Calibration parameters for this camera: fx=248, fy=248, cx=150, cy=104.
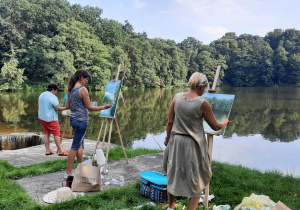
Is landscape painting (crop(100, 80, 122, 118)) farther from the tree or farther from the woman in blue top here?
the tree

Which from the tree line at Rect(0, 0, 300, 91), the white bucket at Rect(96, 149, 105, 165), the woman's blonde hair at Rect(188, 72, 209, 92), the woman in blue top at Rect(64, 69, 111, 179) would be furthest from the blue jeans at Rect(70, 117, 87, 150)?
the tree line at Rect(0, 0, 300, 91)

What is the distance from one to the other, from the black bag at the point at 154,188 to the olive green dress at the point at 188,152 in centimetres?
72

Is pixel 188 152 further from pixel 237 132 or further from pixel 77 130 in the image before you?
pixel 237 132

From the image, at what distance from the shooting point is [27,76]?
31891 mm

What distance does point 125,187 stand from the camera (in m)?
3.69

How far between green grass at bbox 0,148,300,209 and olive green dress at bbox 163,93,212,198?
71 centimetres

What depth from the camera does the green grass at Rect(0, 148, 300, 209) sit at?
3158 mm

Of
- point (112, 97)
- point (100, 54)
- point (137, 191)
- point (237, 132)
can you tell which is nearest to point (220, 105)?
point (137, 191)

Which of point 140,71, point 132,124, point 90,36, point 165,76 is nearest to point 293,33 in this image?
point 165,76

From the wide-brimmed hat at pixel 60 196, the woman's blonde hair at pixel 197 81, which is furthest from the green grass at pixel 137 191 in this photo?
the woman's blonde hair at pixel 197 81

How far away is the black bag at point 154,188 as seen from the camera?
3.34 m

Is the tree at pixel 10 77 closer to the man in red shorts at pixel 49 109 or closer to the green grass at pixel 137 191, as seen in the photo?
the man in red shorts at pixel 49 109

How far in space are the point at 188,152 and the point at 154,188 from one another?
1.10 metres

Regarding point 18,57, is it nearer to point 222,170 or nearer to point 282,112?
point 282,112
